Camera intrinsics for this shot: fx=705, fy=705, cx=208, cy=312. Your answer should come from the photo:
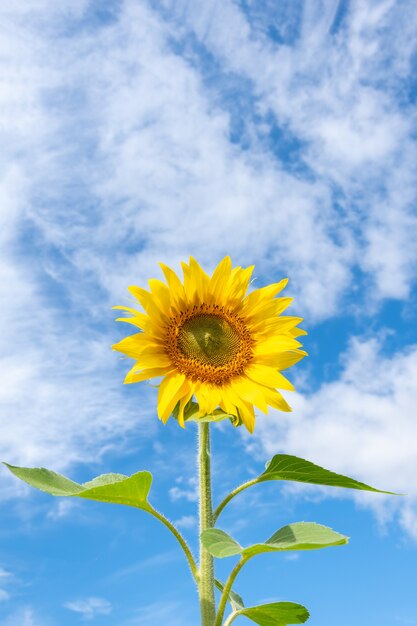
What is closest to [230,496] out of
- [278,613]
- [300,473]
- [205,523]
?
[205,523]

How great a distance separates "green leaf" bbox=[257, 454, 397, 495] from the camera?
12.9ft

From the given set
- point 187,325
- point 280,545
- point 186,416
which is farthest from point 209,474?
point 187,325

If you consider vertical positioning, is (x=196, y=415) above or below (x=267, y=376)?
below

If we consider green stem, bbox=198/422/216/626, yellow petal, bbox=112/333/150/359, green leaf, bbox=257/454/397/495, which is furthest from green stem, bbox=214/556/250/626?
yellow petal, bbox=112/333/150/359

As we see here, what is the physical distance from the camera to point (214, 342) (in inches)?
168

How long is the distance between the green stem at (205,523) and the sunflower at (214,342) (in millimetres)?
179

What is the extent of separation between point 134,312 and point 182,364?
1.37 feet

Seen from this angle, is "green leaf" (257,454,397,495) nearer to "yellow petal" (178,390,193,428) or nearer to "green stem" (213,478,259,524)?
"green stem" (213,478,259,524)

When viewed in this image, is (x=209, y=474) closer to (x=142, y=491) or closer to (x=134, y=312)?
(x=142, y=491)

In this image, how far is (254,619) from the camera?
13.3 feet

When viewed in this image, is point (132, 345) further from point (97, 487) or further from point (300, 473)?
point (300, 473)

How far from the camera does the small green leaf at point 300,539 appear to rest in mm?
3410

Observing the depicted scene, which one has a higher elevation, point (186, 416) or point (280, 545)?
point (186, 416)

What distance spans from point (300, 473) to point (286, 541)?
42 centimetres
